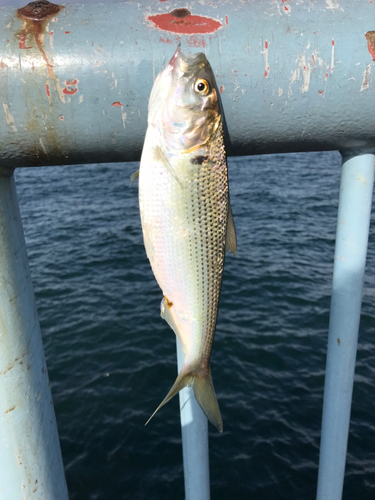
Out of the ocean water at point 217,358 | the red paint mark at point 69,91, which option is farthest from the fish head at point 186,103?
the ocean water at point 217,358

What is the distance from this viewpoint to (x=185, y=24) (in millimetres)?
1674

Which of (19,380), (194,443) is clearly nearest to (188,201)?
(19,380)

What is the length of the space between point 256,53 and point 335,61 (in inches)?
12.5

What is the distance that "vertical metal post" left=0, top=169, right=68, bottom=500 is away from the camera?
1.86 m

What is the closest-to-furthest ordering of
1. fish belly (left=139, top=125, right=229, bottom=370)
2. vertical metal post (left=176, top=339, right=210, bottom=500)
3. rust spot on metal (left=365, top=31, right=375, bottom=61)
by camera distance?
rust spot on metal (left=365, top=31, right=375, bottom=61)
fish belly (left=139, top=125, right=229, bottom=370)
vertical metal post (left=176, top=339, right=210, bottom=500)

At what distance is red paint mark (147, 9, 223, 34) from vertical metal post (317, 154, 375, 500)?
2.90ft

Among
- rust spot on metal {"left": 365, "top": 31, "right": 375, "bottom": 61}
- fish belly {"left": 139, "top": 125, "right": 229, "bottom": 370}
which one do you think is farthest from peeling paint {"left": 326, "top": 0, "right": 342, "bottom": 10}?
fish belly {"left": 139, "top": 125, "right": 229, "bottom": 370}

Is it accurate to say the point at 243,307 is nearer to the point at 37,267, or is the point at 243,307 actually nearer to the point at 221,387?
the point at 221,387

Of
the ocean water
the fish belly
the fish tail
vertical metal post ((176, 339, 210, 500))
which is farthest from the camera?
the ocean water

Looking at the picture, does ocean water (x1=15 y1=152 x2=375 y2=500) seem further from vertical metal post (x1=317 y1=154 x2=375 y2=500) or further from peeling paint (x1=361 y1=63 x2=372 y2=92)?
peeling paint (x1=361 y1=63 x2=372 y2=92)

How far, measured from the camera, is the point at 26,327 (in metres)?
1.95

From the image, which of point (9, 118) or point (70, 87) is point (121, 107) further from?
point (9, 118)

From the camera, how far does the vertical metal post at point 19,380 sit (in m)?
1.86

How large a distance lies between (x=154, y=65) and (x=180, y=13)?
0.81 ft
